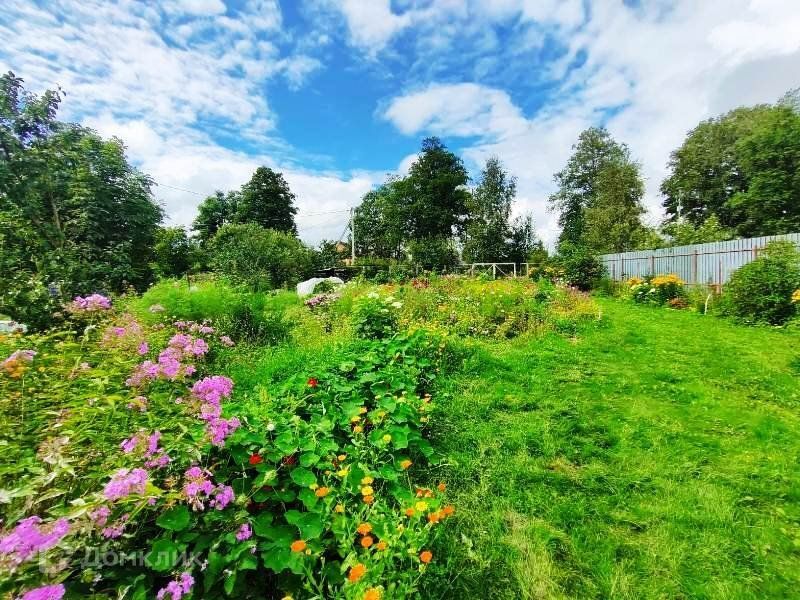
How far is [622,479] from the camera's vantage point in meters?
2.46

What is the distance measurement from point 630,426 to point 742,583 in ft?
5.37

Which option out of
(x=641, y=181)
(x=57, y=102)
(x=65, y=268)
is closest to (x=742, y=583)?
(x=65, y=268)

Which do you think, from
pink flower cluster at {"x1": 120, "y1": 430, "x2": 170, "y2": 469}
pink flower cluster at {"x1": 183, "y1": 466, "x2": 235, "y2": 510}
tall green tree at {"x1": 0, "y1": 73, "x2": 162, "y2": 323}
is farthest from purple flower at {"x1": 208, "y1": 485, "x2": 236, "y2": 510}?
tall green tree at {"x1": 0, "y1": 73, "x2": 162, "y2": 323}

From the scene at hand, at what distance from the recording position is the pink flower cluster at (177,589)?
3.66 ft

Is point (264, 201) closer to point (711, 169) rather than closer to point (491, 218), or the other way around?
point (491, 218)

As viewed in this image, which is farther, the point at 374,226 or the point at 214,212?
the point at 374,226

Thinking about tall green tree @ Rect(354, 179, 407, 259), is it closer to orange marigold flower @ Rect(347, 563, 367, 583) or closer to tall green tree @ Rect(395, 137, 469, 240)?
tall green tree @ Rect(395, 137, 469, 240)

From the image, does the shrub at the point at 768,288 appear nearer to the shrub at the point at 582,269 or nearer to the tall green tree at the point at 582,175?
the shrub at the point at 582,269

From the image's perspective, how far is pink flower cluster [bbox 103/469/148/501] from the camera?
3.65 feet

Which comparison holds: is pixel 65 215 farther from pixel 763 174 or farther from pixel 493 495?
pixel 763 174

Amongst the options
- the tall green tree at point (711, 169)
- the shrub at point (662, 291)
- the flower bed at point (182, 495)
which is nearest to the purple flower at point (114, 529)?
the flower bed at point (182, 495)

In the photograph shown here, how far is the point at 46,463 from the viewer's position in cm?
126

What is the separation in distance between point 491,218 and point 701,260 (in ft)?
57.1

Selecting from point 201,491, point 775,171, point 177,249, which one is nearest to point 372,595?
point 201,491
